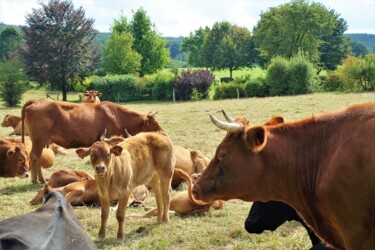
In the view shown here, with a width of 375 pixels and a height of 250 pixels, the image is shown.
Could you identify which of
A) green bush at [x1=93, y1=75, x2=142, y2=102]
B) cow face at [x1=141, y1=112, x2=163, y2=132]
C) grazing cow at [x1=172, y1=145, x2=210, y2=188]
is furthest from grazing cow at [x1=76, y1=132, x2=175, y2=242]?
green bush at [x1=93, y1=75, x2=142, y2=102]

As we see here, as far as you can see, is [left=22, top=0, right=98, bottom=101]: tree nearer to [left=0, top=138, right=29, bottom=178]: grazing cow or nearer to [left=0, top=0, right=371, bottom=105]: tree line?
[left=0, top=0, right=371, bottom=105]: tree line

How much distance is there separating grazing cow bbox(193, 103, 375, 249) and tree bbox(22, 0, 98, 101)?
42308mm

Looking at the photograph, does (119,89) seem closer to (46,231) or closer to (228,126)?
(228,126)

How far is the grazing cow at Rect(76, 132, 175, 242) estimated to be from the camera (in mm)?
6988

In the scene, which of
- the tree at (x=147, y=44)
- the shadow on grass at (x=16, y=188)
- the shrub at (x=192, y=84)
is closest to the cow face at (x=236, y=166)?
the shadow on grass at (x=16, y=188)

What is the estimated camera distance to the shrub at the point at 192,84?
41.4m

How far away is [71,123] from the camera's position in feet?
38.5

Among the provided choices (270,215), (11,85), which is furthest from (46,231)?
(11,85)

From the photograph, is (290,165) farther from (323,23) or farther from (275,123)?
(323,23)

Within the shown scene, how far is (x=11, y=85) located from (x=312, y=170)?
122ft

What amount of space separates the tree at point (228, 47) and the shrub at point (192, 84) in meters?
42.8

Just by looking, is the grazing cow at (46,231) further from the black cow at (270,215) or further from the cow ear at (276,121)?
the black cow at (270,215)

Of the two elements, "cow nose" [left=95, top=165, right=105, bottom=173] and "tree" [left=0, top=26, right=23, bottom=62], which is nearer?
"cow nose" [left=95, top=165, right=105, bottom=173]

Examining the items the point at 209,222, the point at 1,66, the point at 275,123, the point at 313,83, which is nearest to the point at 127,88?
the point at 1,66
